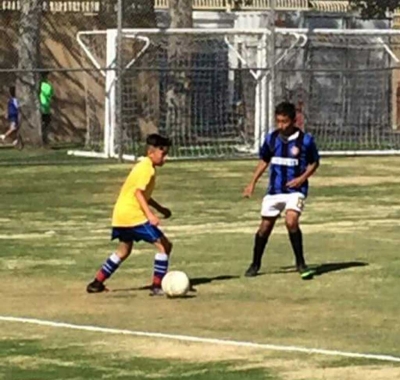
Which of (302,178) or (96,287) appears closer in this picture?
(96,287)

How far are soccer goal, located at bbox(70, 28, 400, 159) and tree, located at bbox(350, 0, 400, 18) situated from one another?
9.02 metres

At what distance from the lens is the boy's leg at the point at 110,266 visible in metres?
16.0

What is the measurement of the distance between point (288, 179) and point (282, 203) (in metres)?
0.25

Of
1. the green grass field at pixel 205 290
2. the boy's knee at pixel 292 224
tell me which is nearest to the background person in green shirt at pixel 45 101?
the green grass field at pixel 205 290

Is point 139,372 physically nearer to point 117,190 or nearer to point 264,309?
point 264,309

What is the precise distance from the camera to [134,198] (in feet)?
51.7

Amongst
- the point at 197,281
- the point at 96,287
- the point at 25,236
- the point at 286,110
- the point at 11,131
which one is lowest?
the point at 11,131

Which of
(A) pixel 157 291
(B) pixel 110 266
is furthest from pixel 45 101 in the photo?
(A) pixel 157 291

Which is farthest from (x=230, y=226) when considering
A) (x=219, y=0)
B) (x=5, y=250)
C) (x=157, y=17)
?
(x=219, y=0)

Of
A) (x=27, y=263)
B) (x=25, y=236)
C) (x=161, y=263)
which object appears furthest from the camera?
(x=25, y=236)

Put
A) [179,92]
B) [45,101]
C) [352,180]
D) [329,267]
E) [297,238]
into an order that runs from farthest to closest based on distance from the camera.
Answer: [45,101] < [179,92] < [352,180] < [329,267] < [297,238]

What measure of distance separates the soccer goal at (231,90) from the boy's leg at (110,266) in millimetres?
20335

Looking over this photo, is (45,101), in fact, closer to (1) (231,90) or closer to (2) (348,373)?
(1) (231,90)

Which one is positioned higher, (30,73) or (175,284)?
(30,73)
